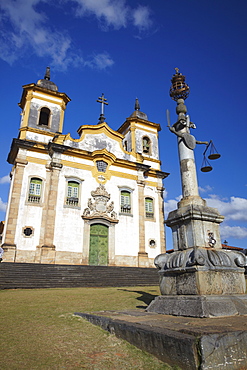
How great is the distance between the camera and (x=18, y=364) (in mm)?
2713

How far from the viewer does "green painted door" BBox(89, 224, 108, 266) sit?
698 inches

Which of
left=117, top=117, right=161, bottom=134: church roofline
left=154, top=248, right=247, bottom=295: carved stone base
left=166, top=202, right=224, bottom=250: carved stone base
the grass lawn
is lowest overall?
the grass lawn

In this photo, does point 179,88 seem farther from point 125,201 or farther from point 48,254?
point 125,201

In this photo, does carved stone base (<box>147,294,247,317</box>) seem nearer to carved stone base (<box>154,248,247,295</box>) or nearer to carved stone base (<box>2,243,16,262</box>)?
carved stone base (<box>154,248,247,295</box>)

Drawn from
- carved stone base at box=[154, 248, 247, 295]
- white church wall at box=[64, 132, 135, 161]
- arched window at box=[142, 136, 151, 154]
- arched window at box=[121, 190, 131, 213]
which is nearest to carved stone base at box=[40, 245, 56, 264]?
arched window at box=[121, 190, 131, 213]

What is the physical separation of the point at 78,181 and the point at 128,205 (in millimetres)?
4111

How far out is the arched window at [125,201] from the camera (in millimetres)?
19812

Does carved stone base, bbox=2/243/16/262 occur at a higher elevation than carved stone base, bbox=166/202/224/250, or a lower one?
higher

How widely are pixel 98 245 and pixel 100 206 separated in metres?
2.62

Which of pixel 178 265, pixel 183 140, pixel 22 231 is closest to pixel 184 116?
pixel 183 140

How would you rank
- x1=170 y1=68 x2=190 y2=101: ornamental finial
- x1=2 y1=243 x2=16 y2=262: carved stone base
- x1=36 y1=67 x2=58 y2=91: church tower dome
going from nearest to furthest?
x1=170 y1=68 x2=190 y2=101: ornamental finial → x1=2 y1=243 x2=16 y2=262: carved stone base → x1=36 y1=67 x2=58 y2=91: church tower dome

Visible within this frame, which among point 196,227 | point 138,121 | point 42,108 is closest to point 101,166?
point 42,108

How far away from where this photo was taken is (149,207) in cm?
2116

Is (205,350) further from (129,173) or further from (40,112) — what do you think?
(40,112)
